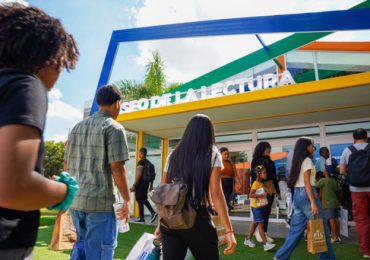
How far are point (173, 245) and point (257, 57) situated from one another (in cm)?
1155

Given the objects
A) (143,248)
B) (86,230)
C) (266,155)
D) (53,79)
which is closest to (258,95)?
(266,155)

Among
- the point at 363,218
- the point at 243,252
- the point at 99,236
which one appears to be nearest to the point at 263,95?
the point at 363,218

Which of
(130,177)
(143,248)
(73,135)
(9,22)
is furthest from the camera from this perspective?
(130,177)

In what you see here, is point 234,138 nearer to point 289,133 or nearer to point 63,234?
point 289,133

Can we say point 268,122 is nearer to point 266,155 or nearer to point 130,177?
point 266,155

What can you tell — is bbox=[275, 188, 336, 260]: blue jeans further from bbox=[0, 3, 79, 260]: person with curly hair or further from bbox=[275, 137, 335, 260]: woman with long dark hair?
bbox=[0, 3, 79, 260]: person with curly hair

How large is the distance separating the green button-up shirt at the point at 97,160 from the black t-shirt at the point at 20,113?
150cm

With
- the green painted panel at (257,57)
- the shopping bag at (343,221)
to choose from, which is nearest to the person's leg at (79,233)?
the shopping bag at (343,221)

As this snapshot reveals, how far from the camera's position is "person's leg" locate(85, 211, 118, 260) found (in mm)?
2445

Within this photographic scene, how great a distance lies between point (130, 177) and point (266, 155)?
25.0 ft

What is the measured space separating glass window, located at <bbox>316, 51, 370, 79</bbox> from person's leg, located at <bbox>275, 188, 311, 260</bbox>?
828cm

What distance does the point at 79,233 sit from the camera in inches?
104

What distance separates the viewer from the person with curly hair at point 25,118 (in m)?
0.86

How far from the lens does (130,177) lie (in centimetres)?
1220
